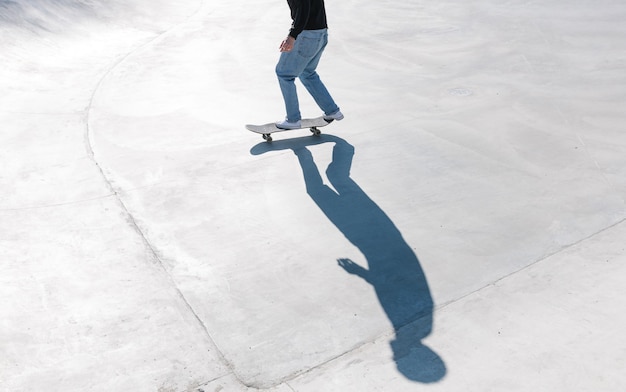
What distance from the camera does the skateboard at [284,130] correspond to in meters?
6.47

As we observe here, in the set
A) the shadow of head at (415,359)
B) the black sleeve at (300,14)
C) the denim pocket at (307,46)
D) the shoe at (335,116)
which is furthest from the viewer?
the shoe at (335,116)

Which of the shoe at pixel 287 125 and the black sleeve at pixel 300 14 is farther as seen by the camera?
the shoe at pixel 287 125

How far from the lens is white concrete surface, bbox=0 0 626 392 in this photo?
3619mm

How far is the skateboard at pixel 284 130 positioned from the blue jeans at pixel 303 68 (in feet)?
0.35

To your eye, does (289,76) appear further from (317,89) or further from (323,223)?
(323,223)

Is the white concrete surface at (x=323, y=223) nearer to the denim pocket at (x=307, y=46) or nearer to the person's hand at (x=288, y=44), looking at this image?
the denim pocket at (x=307, y=46)

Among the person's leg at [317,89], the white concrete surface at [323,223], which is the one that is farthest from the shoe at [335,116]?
the white concrete surface at [323,223]

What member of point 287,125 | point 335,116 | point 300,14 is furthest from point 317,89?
point 300,14

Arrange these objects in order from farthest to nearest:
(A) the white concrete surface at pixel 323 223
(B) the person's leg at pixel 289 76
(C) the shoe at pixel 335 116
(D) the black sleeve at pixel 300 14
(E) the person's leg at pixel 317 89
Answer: (C) the shoe at pixel 335 116
(E) the person's leg at pixel 317 89
(B) the person's leg at pixel 289 76
(D) the black sleeve at pixel 300 14
(A) the white concrete surface at pixel 323 223

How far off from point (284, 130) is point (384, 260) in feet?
7.97

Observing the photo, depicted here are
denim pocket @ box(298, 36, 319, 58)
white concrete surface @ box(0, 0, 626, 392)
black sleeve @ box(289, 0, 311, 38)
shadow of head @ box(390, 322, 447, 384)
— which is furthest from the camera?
denim pocket @ box(298, 36, 319, 58)

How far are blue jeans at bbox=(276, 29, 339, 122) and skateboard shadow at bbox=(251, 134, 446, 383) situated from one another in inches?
17.5

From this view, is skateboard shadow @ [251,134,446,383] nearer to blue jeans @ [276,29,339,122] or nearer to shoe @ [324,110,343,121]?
shoe @ [324,110,343,121]

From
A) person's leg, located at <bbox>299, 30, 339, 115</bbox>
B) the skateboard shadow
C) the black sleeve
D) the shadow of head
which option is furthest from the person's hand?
the shadow of head
